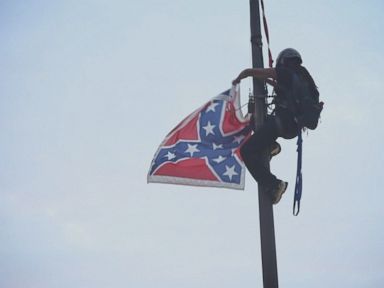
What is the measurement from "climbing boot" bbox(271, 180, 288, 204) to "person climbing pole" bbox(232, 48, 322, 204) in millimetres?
221

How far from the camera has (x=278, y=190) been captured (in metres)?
5.29

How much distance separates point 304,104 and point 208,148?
149cm

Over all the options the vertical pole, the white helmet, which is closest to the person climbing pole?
the white helmet

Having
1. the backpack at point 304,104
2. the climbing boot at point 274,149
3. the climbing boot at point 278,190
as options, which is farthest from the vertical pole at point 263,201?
the backpack at point 304,104

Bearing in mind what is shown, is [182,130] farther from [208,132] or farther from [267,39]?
[267,39]

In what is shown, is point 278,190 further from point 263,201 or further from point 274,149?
point 274,149

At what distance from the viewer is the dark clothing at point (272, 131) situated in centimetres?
564

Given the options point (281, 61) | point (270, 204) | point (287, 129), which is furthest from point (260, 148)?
point (281, 61)

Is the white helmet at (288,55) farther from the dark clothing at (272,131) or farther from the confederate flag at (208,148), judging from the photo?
the confederate flag at (208,148)

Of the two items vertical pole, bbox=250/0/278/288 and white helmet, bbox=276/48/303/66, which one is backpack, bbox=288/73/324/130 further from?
vertical pole, bbox=250/0/278/288

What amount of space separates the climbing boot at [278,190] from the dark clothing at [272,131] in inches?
13.2

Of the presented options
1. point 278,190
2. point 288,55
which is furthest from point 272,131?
point 288,55

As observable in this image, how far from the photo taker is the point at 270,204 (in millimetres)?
5293

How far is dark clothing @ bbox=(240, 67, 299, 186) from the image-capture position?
564cm
